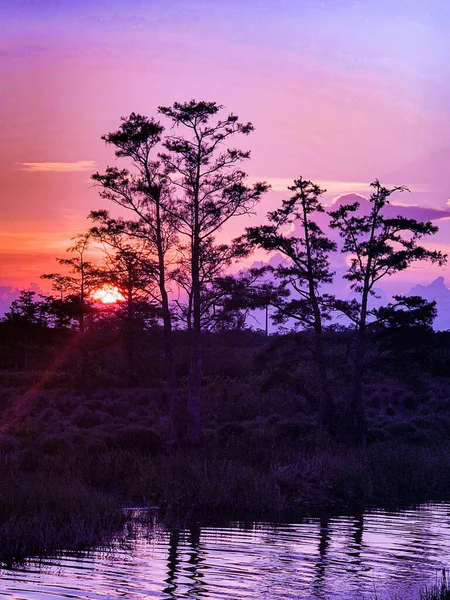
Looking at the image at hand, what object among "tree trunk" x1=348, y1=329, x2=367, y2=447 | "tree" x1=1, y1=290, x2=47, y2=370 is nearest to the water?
"tree trunk" x1=348, y1=329, x2=367, y2=447

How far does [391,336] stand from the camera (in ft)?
134

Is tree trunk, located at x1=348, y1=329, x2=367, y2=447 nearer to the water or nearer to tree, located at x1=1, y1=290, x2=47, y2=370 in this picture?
the water

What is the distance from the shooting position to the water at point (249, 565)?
43.1 ft

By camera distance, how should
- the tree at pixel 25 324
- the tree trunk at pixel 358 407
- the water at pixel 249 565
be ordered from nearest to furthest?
the water at pixel 249 565
the tree trunk at pixel 358 407
the tree at pixel 25 324

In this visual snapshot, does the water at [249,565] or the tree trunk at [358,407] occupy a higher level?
the tree trunk at [358,407]

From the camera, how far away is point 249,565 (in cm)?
1539

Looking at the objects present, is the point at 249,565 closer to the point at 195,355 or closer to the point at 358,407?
the point at 195,355

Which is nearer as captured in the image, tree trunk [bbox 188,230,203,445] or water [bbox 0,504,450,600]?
water [bbox 0,504,450,600]

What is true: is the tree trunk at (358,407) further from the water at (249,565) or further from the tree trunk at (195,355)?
the water at (249,565)

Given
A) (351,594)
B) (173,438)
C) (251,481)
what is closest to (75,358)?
(173,438)

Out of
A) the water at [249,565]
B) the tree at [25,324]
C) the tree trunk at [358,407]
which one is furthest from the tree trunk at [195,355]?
the tree at [25,324]

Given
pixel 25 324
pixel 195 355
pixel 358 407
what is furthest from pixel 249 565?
pixel 25 324

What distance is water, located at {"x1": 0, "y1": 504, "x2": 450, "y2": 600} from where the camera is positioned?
13148 mm

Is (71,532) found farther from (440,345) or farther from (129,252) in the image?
(440,345)
